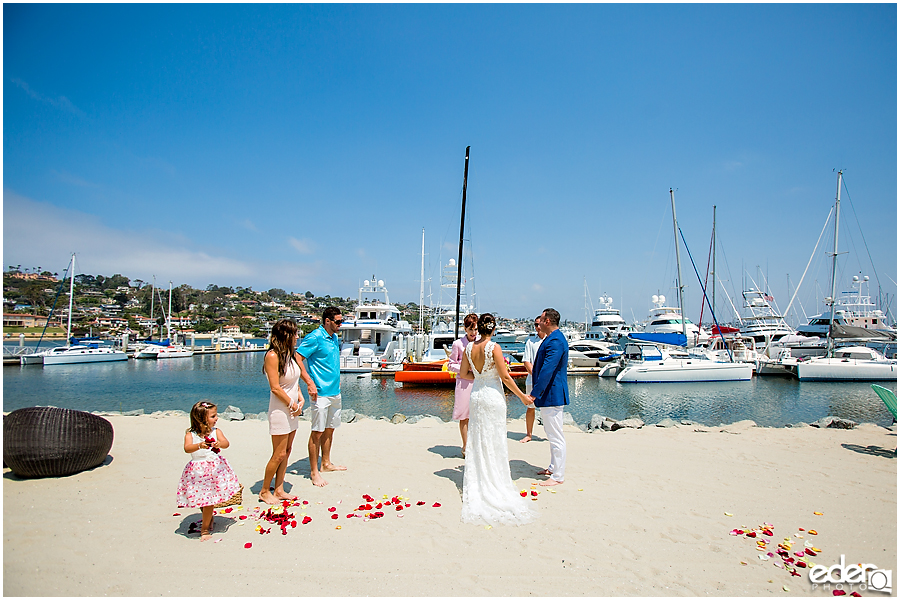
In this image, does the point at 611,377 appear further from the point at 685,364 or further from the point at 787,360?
the point at 787,360

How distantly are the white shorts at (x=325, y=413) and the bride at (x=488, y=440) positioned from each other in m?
1.63

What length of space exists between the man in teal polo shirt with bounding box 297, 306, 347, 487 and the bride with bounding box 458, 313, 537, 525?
1572 mm

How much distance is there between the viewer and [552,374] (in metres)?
5.84

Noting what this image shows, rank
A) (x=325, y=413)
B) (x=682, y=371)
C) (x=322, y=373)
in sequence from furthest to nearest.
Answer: (x=682, y=371), (x=325, y=413), (x=322, y=373)

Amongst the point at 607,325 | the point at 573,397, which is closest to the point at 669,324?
the point at 607,325

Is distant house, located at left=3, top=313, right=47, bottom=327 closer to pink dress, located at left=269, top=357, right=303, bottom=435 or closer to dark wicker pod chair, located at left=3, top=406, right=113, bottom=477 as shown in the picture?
dark wicker pod chair, located at left=3, top=406, right=113, bottom=477

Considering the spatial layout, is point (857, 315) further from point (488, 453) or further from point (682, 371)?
point (488, 453)

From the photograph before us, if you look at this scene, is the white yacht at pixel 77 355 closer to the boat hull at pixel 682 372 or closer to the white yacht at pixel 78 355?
the white yacht at pixel 78 355

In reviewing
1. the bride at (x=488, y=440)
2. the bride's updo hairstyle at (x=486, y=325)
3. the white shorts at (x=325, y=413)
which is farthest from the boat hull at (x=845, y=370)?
the white shorts at (x=325, y=413)

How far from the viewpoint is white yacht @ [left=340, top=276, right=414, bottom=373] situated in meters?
29.5

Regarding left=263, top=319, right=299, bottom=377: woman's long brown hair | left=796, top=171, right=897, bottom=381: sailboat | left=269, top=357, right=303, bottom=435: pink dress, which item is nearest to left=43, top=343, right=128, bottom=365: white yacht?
left=269, top=357, right=303, bottom=435: pink dress

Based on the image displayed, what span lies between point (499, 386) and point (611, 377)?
25640 mm

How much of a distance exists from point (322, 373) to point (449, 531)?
7.22 feet

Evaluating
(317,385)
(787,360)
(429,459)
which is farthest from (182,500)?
(787,360)
